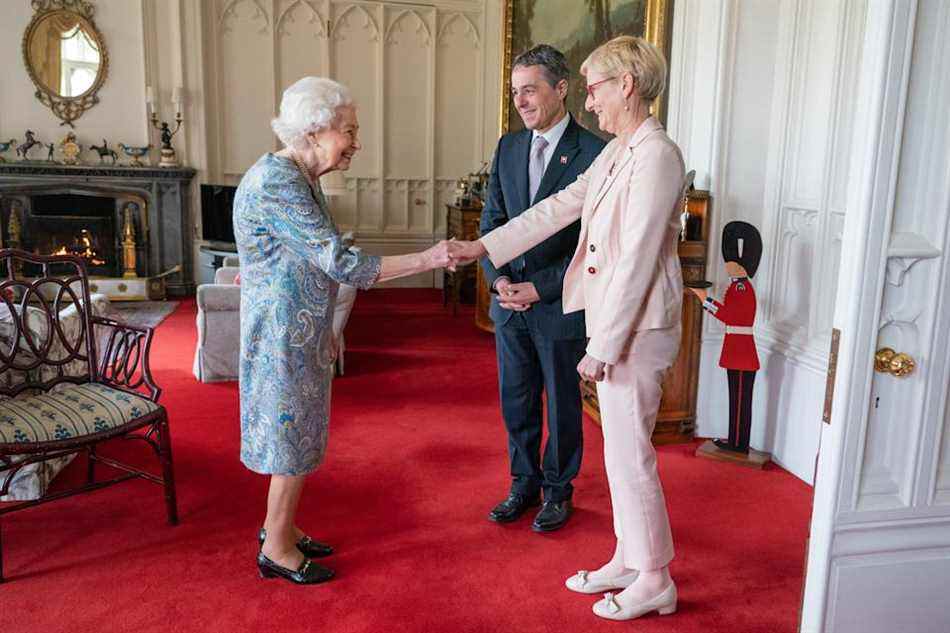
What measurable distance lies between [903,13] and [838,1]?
7.16 ft

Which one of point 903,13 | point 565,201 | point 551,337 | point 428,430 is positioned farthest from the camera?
point 428,430

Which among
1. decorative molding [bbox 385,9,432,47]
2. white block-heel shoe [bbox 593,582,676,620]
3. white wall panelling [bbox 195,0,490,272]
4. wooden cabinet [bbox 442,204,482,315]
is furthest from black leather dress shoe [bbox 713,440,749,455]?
decorative molding [bbox 385,9,432,47]

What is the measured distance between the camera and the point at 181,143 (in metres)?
8.38

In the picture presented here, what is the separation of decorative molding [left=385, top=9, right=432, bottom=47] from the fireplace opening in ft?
11.5

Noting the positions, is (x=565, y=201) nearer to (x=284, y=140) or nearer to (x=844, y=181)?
(x=284, y=140)

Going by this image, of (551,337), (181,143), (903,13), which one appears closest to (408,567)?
(551,337)

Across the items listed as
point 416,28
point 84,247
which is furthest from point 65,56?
point 416,28

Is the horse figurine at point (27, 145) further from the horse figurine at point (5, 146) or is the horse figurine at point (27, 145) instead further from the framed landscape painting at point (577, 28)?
the framed landscape painting at point (577, 28)

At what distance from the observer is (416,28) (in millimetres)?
8945

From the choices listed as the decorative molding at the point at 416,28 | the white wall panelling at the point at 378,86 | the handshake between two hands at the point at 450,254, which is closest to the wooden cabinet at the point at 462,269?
the white wall panelling at the point at 378,86

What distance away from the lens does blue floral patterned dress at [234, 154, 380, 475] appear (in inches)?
91.1

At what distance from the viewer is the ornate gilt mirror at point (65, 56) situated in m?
7.89

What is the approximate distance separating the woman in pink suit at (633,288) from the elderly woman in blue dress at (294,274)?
587mm

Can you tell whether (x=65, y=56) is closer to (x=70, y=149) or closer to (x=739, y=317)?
(x=70, y=149)
